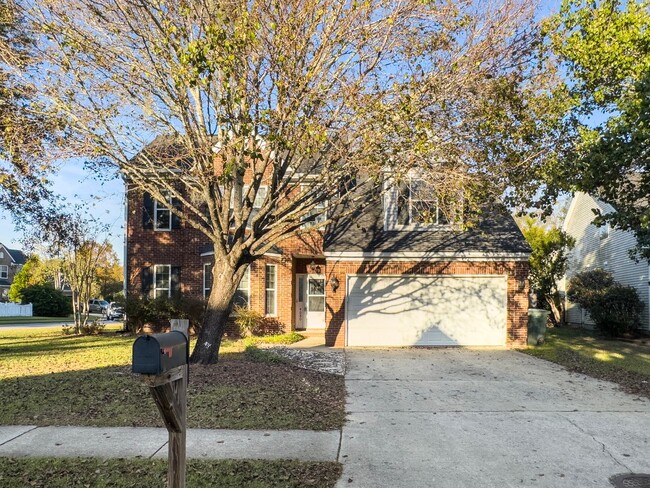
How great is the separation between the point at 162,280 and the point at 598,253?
1881 centimetres

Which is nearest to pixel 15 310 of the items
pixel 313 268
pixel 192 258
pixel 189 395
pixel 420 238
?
pixel 192 258

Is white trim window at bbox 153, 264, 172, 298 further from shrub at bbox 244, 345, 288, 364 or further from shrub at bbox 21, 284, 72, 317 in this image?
shrub at bbox 21, 284, 72, 317

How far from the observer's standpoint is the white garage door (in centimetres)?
1577

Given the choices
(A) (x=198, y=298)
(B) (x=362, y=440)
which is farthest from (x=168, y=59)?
(A) (x=198, y=298)

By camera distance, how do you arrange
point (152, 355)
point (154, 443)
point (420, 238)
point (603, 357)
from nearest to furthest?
point (152, 355) → point (154, 443) → point (603, 357) → point (420, 238)

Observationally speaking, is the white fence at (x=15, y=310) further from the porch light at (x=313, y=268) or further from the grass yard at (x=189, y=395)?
the grass yard at (x=189, y=395)

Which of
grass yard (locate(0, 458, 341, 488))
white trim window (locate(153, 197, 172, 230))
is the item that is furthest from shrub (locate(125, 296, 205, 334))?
grass yard (locate(0, 458, 341, 488))

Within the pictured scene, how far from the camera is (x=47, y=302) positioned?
120ft

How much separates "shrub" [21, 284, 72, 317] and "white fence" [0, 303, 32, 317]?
1.18ft

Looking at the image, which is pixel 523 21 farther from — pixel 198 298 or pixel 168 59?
pixel 198 298

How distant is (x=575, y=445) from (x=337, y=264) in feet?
33.3

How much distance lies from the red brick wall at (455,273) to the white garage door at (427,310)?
20 centimetres

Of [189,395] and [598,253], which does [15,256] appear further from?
[189,395]

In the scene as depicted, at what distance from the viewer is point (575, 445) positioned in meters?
6.00
